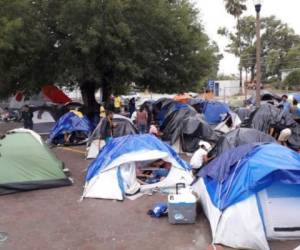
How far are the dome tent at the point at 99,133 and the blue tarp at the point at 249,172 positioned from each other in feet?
22.2

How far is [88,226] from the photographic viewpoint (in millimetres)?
7625

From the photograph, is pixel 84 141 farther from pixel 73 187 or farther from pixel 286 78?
pixel 286 78

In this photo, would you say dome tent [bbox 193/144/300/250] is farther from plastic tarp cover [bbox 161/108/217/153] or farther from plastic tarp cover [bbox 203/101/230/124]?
plastic tarp cover [bbox 203/101/230/124]

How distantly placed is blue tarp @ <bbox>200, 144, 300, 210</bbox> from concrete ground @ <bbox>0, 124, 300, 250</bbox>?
77 centimetres

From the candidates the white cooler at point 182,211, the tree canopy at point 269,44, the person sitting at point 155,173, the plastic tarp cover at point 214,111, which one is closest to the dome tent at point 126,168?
the person sitting at point 155,173

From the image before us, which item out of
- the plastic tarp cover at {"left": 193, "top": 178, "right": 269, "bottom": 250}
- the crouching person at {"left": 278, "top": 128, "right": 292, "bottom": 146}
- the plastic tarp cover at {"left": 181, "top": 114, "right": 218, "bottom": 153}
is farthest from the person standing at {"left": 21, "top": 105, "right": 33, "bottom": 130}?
the plastic tarp cover at {"left": 193, "top": 178, "right": 269, "bottom": 250}

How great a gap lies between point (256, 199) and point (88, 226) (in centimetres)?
309

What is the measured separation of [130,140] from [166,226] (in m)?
2.86

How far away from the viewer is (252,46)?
53875 mm

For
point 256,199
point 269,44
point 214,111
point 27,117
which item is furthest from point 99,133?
point 269,44

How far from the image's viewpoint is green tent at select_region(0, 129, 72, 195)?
980cm

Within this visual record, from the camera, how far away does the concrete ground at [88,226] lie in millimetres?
6781

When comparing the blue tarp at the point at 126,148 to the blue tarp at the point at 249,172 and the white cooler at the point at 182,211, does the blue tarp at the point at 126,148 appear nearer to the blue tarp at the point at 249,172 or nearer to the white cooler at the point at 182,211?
the blue tarp at the point at 249,172

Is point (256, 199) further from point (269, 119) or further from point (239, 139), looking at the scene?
point (269, 119)
